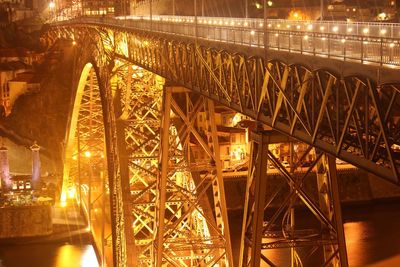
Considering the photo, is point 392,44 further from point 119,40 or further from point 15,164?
point 15,164

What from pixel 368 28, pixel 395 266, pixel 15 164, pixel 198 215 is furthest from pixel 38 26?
pixel 368 28

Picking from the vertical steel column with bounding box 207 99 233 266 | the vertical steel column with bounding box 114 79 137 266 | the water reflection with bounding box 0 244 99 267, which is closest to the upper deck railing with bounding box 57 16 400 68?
the vertical steel column with bounding box 207 99 233 266

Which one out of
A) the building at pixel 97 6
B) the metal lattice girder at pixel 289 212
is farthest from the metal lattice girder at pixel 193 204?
the building at pixel 97 6

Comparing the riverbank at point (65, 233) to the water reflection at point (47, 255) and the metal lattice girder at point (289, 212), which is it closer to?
Answer: the water reflection at point (47, 255)

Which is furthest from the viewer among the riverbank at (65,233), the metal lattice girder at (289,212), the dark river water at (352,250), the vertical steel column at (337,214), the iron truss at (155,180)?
the riverbank at (65,233)

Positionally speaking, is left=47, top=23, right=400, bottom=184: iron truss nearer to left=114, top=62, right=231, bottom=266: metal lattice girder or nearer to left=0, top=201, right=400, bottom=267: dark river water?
left=114, top=62, right=231, bottom=266: metal lattice girder
